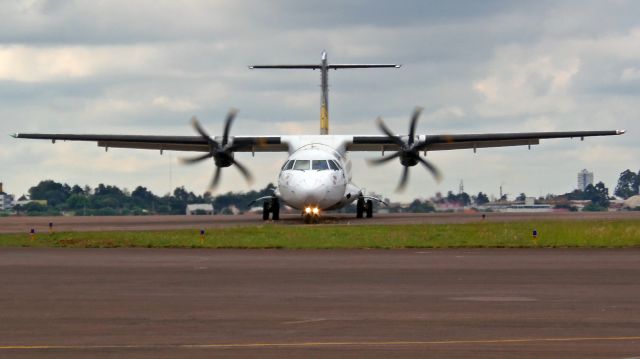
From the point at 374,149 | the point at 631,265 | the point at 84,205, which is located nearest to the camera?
the point at 631,265

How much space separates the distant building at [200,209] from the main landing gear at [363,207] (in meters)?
38.2

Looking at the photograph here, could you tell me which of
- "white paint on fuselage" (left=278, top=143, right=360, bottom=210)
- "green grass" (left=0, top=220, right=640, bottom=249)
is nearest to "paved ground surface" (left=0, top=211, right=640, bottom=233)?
"white paint on fuselage" (left=278, top=143, right=360, bottom=210)

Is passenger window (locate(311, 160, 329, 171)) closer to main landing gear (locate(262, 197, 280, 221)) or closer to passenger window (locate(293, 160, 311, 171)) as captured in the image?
passenger window (locate(293, 160, 311, 171))

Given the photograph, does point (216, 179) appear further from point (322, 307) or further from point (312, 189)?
point (322, 307)

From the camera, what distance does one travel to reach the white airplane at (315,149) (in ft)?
161

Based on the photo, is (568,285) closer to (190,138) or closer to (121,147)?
(190,138)

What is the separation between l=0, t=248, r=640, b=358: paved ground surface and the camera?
44.9ft

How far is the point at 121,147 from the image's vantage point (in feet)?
192

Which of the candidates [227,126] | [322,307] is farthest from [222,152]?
[322,307]

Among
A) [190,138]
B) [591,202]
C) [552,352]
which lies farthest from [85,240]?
[591,202]

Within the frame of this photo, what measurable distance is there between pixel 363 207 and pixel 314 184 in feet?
34.1

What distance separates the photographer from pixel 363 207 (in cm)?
5788

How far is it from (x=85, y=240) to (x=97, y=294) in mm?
18352

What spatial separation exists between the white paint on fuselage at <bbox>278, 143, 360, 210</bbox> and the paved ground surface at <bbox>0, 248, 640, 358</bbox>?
1827 centimetres
